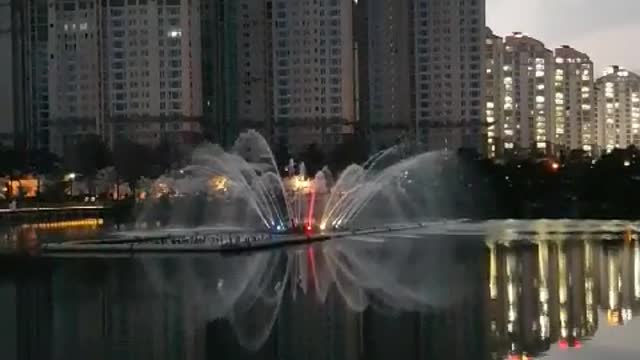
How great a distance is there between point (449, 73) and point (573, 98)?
1303 inches

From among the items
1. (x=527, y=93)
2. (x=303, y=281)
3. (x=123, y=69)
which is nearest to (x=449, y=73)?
(x=123, y=69)

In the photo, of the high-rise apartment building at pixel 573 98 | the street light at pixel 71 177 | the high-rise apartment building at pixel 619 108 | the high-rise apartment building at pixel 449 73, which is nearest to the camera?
the street light at pixel 71 177

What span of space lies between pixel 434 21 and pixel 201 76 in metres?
19.4

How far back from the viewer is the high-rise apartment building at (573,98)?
10575cm

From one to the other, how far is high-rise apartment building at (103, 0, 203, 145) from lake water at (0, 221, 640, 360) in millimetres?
50538

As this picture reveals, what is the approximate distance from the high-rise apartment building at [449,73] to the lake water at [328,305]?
5634 cm

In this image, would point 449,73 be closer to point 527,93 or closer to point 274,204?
point 527,93

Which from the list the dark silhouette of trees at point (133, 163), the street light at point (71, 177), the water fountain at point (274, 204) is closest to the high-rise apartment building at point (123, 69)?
the street light at point (71, 177)

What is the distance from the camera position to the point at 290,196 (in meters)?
39.9

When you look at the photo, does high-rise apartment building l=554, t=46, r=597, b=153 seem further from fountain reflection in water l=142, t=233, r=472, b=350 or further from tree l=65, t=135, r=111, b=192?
fountain reflection in water l=142, t=233, r=472, b=350

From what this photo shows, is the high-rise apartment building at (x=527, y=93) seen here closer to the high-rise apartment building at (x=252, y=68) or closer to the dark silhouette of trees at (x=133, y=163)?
the high-rise apartment building at (x=252, y=68)

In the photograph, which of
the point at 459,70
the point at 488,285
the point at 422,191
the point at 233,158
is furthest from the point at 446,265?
the point at 459,70

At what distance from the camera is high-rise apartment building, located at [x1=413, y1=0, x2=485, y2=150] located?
7831 cm

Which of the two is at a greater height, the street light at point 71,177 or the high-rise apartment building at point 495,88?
the high-rise apartment building at point 495,88
